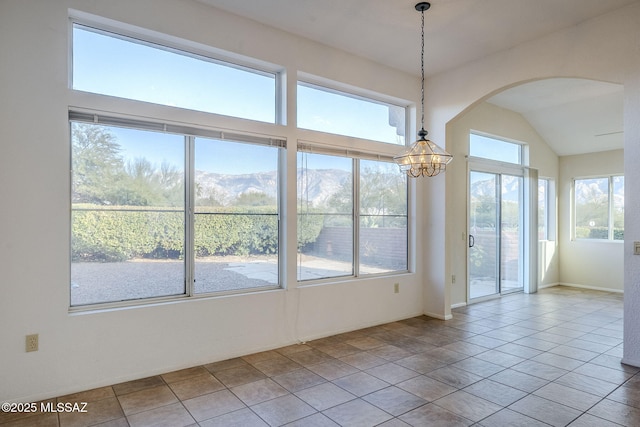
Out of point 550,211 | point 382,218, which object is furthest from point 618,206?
point 382,218

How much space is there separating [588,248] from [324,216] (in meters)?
5.84

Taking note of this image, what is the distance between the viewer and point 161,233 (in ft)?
10.8

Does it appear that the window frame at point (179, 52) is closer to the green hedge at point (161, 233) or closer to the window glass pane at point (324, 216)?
the window glass pane at point (324, 216)

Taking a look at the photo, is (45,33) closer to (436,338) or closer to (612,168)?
(436,338)

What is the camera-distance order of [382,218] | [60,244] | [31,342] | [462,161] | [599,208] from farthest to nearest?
[599,208], [462,161], [382,218], [60,244], [31,342]

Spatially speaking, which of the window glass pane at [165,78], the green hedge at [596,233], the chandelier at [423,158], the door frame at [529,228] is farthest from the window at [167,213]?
the green hedge at [596,233]

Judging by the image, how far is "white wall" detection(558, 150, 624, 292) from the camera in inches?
270

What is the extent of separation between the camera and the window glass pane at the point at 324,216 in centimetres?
416

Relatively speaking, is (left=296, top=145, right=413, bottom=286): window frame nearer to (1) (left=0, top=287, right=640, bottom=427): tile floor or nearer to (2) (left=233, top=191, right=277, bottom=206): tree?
(2) (left=233, top=191, right=277, bottom=206): tree

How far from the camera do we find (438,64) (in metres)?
4.69

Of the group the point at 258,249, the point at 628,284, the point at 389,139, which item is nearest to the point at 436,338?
the point at 628,284

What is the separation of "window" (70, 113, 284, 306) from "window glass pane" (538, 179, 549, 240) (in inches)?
229

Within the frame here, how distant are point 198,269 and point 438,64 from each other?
371 cm

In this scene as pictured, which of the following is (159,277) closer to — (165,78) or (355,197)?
(165,78)
